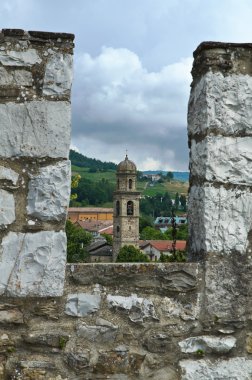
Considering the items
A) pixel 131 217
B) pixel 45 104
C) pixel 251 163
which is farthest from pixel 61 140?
pixel 131 217

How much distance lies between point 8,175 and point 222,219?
1184 millimetres

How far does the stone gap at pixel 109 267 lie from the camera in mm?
2670

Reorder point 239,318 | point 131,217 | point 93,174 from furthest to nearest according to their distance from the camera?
point 93,174
point 131,217
point 239,318

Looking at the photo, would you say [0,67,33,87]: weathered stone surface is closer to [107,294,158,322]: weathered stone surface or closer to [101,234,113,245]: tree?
[107,294,158,322]: weathered stone surface

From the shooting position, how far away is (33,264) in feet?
8.80

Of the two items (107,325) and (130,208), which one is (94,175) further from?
(107,325)

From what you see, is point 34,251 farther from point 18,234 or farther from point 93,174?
point 93,174

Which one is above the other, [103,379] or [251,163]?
[251,163]

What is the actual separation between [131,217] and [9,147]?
55683mm

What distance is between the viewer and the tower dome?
2207 inches

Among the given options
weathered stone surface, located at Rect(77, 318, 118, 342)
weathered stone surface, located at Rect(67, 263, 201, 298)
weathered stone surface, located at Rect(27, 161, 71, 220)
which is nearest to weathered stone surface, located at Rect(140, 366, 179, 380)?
weathered stone surface, located at Rect(77, 318, 118, 342)

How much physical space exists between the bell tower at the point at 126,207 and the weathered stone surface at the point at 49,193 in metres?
54.2

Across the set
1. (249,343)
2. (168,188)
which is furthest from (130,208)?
(168,188)

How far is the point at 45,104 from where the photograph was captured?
271cm
